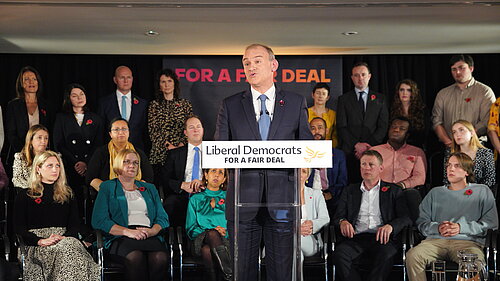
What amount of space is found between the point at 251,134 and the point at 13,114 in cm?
387

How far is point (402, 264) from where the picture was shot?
6.17 m

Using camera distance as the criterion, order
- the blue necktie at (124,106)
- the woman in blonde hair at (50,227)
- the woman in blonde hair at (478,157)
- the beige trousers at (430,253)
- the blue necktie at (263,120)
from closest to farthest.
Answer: the blue necktie at (263,120) → the woman in blonde hair at (50,227) → the beige trousers at (430,253) → the woman in blonde hair at (478,157) → the blue necktie at (124,106)

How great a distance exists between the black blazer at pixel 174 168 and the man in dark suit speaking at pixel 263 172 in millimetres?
2929

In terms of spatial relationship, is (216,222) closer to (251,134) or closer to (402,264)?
(402,264)

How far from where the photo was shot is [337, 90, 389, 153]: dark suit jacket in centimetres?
748

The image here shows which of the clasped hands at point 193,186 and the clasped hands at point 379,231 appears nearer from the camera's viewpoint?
the clasped hands at point 379,231

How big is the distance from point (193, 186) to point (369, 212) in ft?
4.94

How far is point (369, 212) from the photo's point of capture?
6.16 meters

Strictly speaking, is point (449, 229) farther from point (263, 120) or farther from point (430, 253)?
point (263, 120)

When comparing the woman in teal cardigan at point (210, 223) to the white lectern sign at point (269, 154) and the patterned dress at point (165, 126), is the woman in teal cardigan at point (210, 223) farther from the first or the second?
the white lectern sign at point (269, 154)

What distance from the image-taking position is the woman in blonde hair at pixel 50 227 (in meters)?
5.54

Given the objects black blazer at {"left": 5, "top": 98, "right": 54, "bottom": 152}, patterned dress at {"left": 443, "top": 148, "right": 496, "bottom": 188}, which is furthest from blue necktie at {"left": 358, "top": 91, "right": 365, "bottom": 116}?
black blazer at {"left": 5, "top": 98, "right": 54, "bottom": 152}

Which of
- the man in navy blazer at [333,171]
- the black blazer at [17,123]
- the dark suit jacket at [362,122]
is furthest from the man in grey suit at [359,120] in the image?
the black blazer at [17,123]

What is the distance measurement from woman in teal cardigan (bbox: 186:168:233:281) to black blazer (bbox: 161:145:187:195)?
527 millimetres
